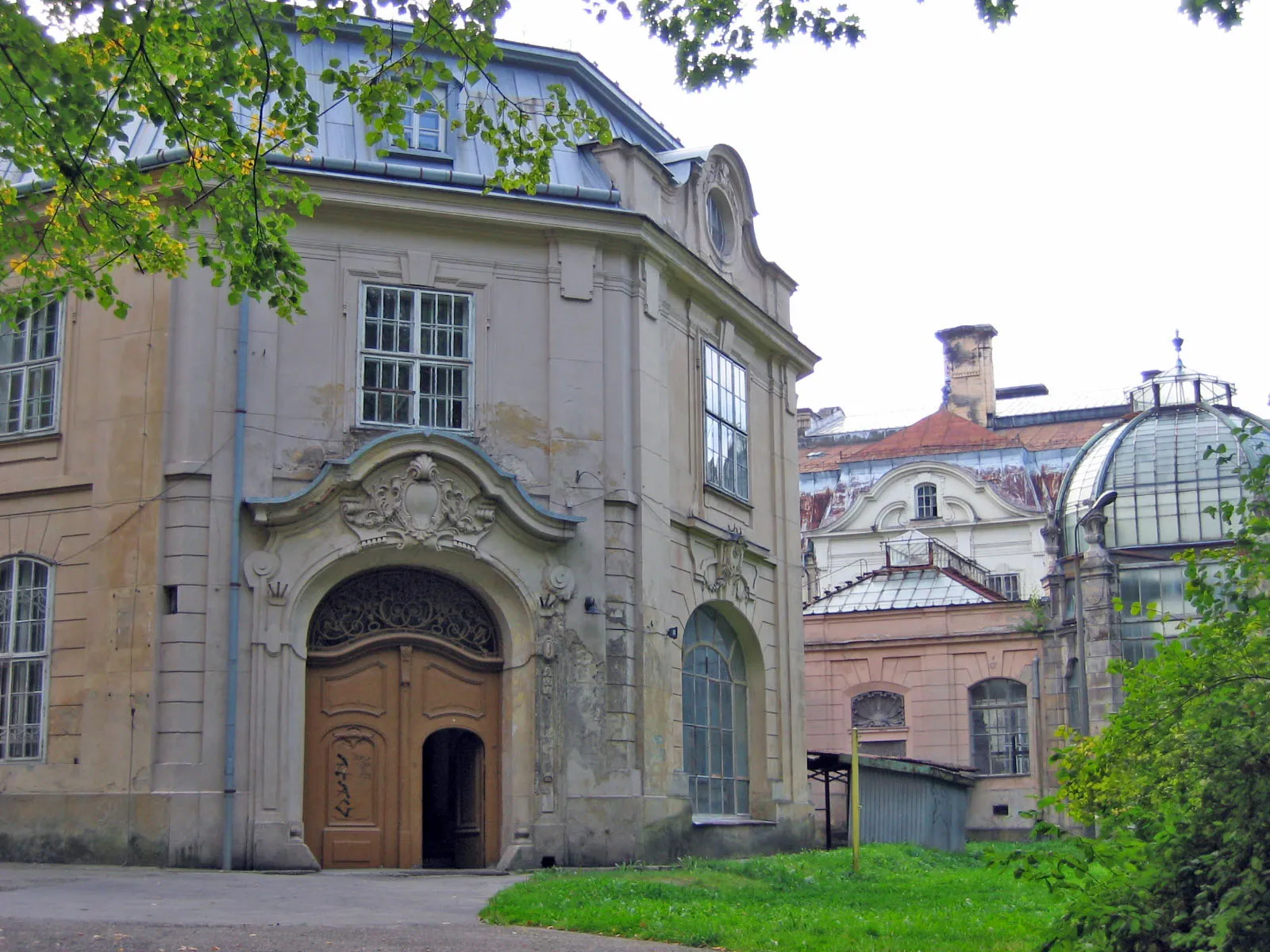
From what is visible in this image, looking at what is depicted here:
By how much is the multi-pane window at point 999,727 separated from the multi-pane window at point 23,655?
23.4 metres

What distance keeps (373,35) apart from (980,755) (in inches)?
1128

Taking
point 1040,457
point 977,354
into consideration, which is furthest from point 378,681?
point 977,354

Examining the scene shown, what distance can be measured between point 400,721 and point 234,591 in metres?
2.56

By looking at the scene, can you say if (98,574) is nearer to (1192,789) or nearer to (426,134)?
(426,134)

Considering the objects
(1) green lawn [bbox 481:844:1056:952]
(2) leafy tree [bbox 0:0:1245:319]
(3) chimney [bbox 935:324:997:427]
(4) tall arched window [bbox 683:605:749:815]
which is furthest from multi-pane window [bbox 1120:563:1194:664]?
(3) chimney [bbox 935:324:997:427]

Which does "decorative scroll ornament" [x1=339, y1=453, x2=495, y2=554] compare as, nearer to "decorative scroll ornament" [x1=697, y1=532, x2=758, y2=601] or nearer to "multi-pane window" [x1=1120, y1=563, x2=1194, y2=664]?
"decorative scroll ornament" [x1=697, y1=532, x2=758, y2=601]

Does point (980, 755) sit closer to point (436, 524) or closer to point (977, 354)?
point (436, 524)

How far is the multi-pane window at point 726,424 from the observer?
22875 mm

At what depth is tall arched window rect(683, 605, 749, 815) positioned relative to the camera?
21750mm

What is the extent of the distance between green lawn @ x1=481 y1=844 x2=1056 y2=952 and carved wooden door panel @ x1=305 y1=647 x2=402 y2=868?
2.33 meters

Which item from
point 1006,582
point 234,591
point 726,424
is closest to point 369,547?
point 234,591

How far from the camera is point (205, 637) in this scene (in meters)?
17.9

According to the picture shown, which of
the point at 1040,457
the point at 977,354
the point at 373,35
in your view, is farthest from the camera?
the point at 977,354

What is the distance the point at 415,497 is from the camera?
18.8 meters
